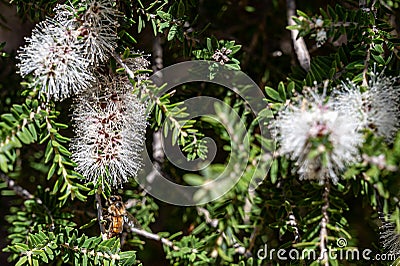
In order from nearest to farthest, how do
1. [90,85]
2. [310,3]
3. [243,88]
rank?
[90,85]
[243,88]
[310,3]

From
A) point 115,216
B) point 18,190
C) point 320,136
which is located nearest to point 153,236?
point 115,216

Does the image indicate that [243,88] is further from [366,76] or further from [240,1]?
[240,1]

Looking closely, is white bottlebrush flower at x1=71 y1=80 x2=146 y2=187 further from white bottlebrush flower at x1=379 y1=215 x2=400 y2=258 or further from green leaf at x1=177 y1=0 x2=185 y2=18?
white bottlebrush flower at x1=379 y1=215 x2=400 y2=258

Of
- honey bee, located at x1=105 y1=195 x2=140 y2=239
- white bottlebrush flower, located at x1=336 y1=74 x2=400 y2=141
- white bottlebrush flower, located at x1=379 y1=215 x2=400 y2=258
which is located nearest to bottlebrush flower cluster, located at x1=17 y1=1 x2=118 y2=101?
honey bee, located at x1=105 y1=195 x2=140 y2=239

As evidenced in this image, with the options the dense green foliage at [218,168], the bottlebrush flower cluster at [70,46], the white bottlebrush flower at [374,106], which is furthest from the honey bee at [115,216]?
the white bottlebrush flower at [374,106]

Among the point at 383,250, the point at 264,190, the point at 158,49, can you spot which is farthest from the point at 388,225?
the point at 158,49

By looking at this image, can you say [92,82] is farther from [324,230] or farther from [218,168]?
[324,230]

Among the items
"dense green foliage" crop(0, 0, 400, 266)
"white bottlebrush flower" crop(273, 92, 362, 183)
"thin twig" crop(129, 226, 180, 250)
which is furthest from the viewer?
"thin twig" crop(129, 226, 180, 250)

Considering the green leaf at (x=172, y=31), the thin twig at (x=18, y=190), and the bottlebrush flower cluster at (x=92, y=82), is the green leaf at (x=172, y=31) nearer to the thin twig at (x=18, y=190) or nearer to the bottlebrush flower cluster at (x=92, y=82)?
the bottlebrush flower cluster at (x=92, y=82)
